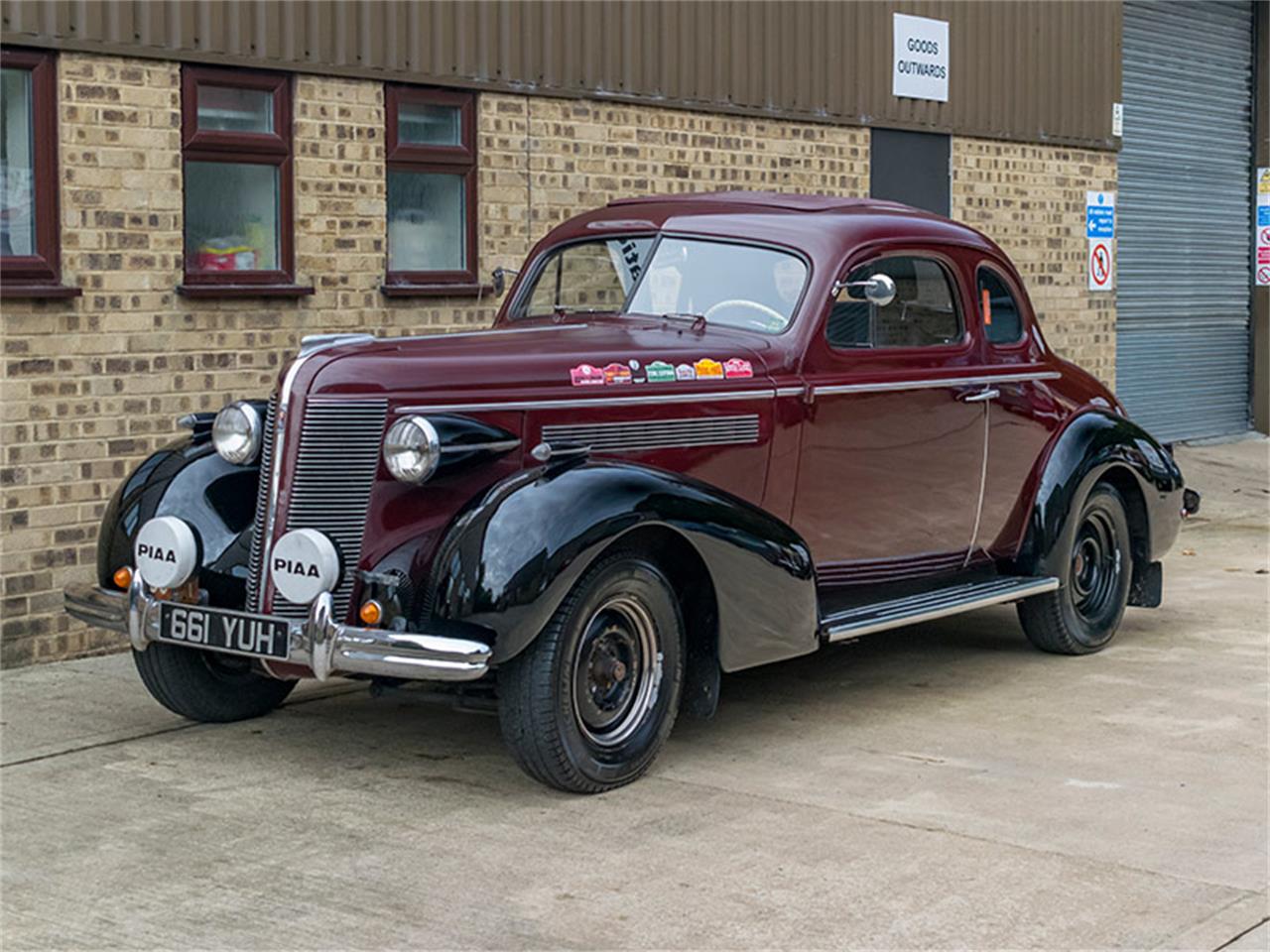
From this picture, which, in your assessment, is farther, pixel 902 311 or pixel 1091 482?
pixel 1091 482

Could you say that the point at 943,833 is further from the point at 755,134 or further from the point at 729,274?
the point at 755,134

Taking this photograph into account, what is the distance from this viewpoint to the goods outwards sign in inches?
706

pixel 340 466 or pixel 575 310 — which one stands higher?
pixel 575 310

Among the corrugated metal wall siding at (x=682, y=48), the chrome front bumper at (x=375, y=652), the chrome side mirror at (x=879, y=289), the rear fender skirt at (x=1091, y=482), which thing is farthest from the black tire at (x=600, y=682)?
the corrugated metal wall siding at (x=682, y=48)

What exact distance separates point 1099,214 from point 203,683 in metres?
10.6

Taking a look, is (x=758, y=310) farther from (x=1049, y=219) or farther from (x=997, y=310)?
(x=1049, y=219)

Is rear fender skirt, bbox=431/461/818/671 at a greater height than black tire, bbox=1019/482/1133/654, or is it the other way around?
rear fender skirt, bbox=431/461/818/671

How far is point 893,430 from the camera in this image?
7625mm

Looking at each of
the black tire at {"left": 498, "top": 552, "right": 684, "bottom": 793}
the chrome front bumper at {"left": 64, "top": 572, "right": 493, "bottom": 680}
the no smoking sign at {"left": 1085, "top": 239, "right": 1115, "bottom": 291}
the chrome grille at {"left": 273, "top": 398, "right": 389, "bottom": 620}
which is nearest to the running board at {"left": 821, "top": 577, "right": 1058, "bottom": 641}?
the black tire at {"left": 498, "top": 552, "right": 684, "bottom": 793}

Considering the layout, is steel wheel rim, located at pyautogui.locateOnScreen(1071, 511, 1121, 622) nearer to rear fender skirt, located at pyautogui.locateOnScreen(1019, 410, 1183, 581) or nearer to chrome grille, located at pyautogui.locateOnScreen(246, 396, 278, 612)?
rear fender skirt, located at pyautogui.locateOnScreen(1019, 410, 1183, 581)

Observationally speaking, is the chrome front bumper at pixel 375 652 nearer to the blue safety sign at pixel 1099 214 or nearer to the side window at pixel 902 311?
the side window at pixel 902 311

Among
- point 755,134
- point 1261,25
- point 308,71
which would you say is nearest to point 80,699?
point 308,71

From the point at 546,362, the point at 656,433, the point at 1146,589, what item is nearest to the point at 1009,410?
the point at 1146,589

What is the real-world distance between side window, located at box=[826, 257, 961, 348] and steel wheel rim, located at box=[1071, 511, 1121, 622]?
120 cm
